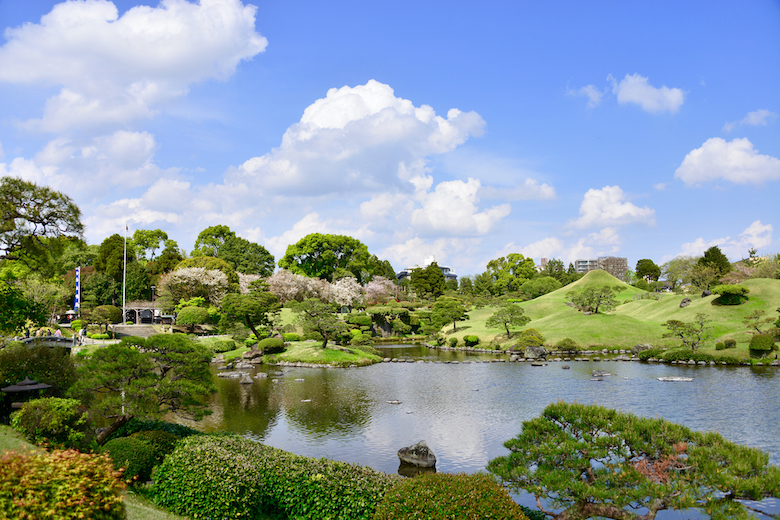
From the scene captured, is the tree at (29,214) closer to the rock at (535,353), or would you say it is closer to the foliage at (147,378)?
the foliage at (147,378)

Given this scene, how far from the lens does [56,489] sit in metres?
5.98

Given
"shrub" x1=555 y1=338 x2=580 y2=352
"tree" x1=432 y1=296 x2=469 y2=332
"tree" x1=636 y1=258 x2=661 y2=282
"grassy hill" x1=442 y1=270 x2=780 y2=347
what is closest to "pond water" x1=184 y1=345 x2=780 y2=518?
"shrub" x1=555 y1=338 x2=580 y2=352

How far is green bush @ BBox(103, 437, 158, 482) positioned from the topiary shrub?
41.6 metres

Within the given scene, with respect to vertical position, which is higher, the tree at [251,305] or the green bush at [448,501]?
the tree at [251,305]

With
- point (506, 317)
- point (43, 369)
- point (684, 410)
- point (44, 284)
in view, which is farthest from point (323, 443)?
point (44, 284)

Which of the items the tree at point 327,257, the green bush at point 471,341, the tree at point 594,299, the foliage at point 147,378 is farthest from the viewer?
the tree at point 327,257

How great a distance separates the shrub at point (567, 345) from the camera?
45906 millimetres

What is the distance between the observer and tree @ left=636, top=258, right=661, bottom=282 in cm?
10569

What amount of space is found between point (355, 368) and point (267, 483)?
2745cm

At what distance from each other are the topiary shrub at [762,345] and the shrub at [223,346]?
45.0 meters

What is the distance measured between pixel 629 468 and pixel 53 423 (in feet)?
48.7

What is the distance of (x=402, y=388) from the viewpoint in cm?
2938

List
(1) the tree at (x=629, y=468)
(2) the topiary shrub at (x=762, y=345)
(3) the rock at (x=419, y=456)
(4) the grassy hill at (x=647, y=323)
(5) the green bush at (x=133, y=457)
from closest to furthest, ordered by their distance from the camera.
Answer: (1) the tree at (x=629, y=468)
(5) the green bush at (x=133, y=457)
(3) the rock at (x=419, y=456)
(2) the topiary shrub at (x=762, y=345)
(4) the grassy hill at (x=647, y=323)

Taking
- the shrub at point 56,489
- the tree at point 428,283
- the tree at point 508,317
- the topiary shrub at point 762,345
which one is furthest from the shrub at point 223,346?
the tree at point 428,283
